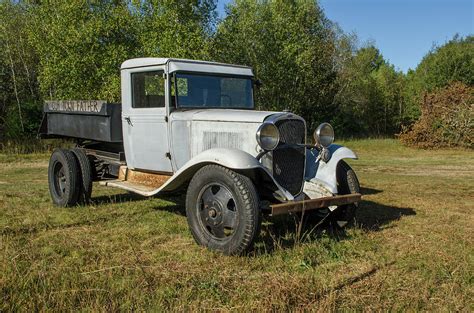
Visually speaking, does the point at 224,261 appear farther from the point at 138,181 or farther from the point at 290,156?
the point at 138,181

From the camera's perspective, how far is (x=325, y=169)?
5.28 m

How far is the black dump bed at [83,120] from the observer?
6355 mm

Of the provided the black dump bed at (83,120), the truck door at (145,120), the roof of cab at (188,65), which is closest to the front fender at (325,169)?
the roof of cab at (188,65)

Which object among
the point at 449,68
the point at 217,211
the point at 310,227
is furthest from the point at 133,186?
the point at 449,68

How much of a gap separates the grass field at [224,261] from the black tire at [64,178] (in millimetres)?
223

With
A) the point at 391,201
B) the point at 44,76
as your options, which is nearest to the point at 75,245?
the point at 391,201

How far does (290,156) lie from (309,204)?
2.30 ft

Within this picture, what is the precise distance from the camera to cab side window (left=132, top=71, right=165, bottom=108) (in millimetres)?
5707

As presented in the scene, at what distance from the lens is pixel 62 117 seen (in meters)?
7.28

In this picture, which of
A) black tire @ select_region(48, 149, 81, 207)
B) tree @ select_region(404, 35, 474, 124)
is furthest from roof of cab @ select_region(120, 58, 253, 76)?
tree @ select_region(404, 35, 474, 124)

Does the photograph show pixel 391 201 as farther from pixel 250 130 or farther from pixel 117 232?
pixel 117 232

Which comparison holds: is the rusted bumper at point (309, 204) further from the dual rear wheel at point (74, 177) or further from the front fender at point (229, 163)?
the dual rear wheel at point (74, 177)

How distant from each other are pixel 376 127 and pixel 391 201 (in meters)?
26.3

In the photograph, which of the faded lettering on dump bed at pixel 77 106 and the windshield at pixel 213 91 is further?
the faded lettering on dump bed at pixel 77 106
